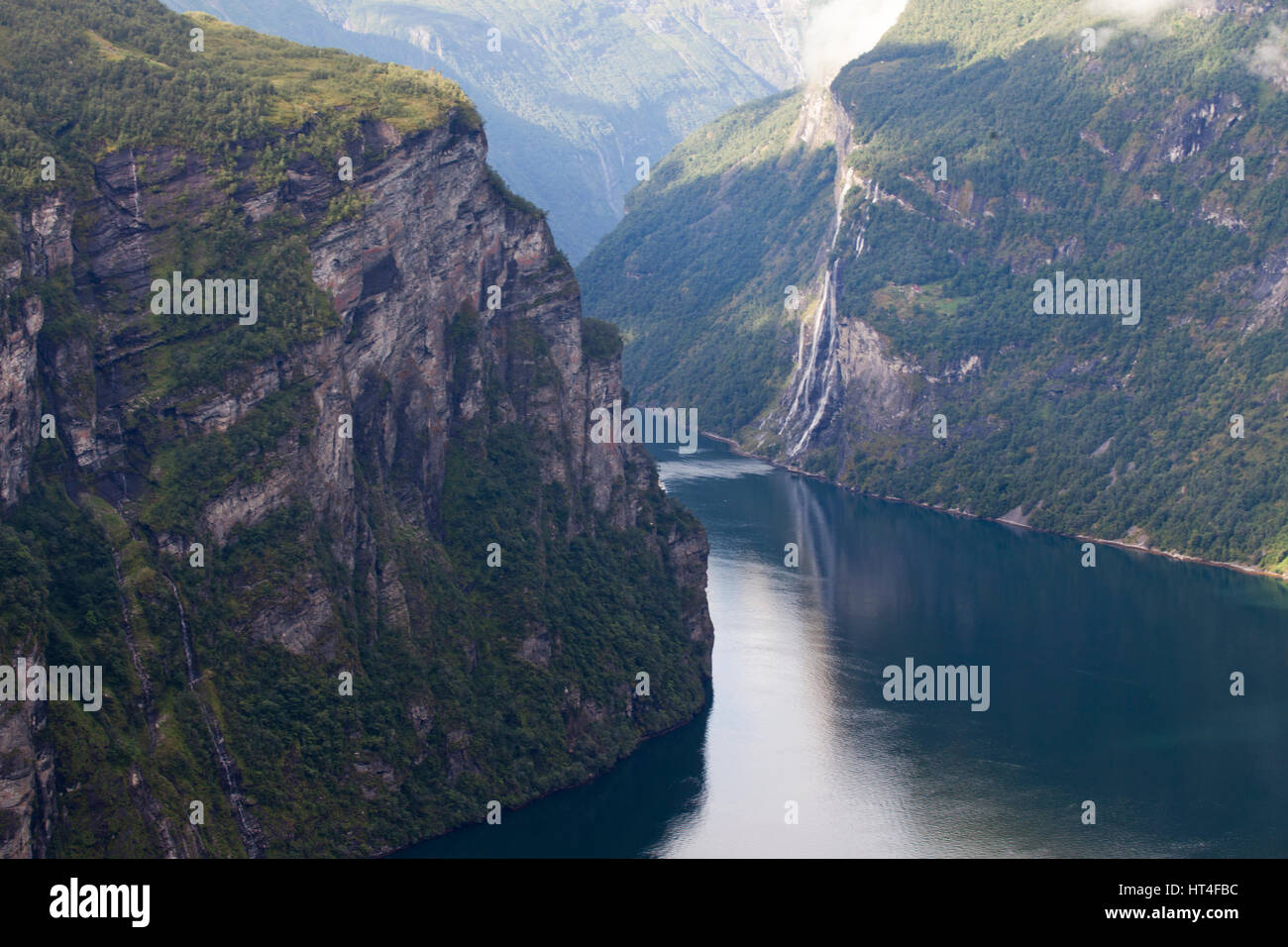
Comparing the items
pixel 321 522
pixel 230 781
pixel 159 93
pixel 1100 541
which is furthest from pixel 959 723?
pixel 1100 541

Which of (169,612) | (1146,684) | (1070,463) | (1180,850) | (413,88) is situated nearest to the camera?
(169,612)

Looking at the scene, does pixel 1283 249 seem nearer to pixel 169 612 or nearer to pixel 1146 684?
pixel 1146 684

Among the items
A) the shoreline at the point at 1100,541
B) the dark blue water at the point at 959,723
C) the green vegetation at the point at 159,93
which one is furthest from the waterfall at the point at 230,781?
the shoreline at the point at 1100,541

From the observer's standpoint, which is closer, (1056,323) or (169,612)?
(169,612)

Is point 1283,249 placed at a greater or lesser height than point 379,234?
greater

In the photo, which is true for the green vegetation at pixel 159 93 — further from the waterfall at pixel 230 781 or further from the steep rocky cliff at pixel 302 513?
the waterfall at pixel 230 781

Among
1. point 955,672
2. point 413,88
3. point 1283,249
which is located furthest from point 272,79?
point 1283,249

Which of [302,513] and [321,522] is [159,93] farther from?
[321,522]
